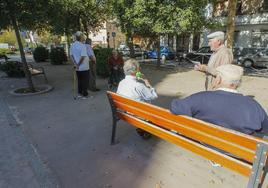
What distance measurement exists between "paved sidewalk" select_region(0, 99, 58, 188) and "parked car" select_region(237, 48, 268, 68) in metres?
14.4

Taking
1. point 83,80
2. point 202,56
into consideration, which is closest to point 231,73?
point 83,80

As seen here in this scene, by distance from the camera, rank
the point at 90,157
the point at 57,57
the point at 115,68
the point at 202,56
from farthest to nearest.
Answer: the point at 202,56, the point at 57,57, the point at 115,68, the point at 90,157

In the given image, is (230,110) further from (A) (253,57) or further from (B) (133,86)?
(A) (253,57)

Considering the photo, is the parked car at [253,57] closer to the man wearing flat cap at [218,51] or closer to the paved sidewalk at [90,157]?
the man wearing flat cap at [218,51]

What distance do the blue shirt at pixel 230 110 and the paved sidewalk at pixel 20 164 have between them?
1869mm

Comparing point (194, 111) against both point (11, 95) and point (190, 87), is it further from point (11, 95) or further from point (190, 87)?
point (11, 95)

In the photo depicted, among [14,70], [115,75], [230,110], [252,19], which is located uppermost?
[252,19]

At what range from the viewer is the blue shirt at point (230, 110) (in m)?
2.02

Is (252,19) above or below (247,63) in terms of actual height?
above

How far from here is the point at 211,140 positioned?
2104 mm

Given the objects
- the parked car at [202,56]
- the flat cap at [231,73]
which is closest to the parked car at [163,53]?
the parked car at [202,56]

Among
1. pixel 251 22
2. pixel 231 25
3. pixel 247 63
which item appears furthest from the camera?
pixel 251 22

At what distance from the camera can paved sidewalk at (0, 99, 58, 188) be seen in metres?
2.76

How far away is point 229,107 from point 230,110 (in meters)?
0.03
